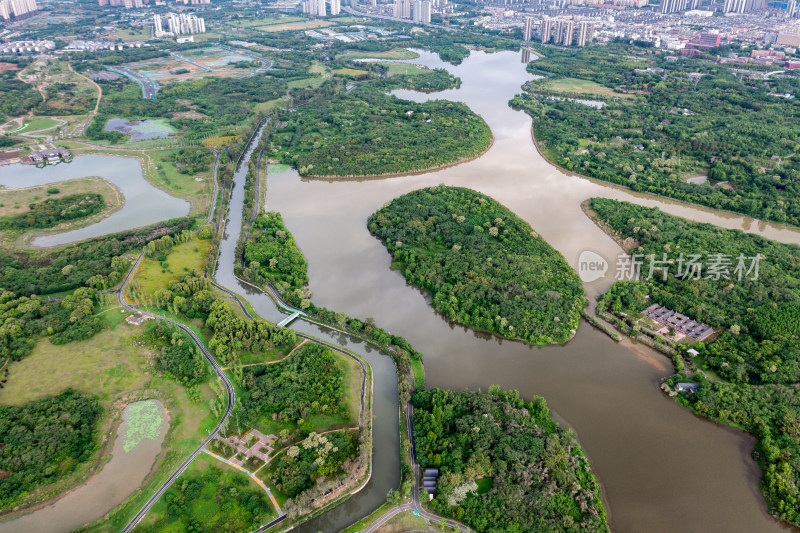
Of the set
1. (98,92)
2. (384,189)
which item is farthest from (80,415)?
(98,92)

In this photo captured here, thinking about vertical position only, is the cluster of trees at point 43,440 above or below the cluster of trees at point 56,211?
below

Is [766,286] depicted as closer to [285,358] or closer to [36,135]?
[285,358]

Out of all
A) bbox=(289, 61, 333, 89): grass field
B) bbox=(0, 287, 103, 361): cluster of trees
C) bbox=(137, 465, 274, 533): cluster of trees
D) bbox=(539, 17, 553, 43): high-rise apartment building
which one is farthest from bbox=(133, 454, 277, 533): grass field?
bbox=(539, 17, 553, 43): high-rise apartment building

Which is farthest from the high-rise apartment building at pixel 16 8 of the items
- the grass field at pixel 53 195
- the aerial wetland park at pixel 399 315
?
the grass field at pixel 53 195

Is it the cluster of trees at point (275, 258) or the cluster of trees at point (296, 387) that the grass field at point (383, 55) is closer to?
the cluster of trees at point (275, 258)

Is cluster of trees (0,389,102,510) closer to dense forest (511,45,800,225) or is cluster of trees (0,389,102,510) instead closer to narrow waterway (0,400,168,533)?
narrow waterway (0,400,168,533)
